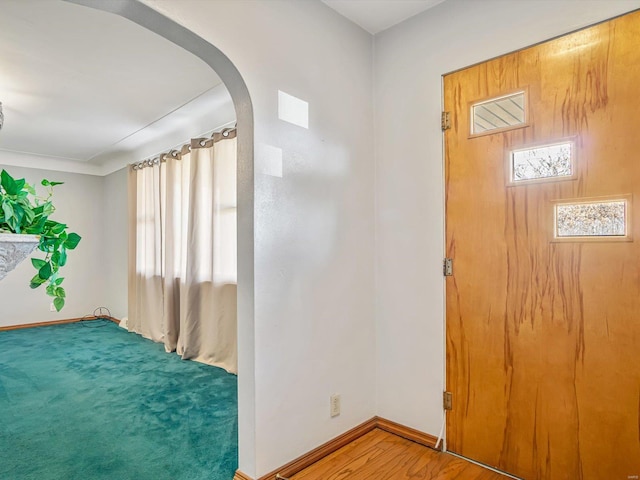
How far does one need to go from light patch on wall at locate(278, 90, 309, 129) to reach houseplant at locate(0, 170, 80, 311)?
3.96 feet

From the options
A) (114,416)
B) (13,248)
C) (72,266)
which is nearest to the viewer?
(13,248)

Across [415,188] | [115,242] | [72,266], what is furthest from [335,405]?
[72,266]

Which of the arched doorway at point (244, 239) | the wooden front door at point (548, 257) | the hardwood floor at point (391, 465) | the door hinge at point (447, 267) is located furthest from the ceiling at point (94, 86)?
the hardwood floor at point (391, 465)

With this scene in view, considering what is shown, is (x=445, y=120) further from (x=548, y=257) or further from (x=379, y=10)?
(x=548, y=257)

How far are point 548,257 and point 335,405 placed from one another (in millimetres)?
1401

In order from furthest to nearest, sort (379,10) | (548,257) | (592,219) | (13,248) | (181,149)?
(181,149) < (379,10) < (548,257) < (592,219) < (13,248)

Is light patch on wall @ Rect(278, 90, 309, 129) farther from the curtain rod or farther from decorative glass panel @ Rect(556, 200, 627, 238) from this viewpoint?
the curtain rod

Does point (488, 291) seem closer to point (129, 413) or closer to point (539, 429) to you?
point (539, 429)

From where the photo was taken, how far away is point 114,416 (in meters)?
2.56

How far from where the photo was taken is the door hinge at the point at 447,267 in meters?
2.08

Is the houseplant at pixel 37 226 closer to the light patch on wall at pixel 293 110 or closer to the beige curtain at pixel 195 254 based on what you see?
the light patch on wall at pixel 293 110

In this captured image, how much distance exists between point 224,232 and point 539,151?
2811 mm

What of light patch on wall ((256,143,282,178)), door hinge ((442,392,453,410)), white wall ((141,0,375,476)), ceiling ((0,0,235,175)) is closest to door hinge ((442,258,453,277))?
white wall ((141,0,375,476))

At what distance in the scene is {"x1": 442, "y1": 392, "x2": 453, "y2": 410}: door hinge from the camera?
207 cm
